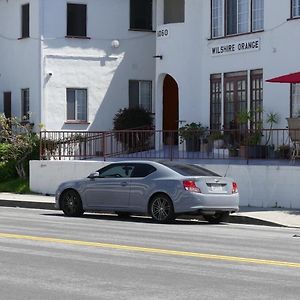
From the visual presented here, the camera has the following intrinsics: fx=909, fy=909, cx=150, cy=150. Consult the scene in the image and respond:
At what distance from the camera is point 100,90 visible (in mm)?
36500

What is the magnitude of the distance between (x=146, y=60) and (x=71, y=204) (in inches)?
592

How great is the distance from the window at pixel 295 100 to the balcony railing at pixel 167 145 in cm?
82

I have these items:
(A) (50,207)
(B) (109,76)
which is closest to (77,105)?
(B) (109,76)

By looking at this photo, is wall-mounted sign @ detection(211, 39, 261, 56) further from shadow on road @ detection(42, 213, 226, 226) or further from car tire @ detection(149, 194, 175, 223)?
car tire @ detection(149, 194, 175, 223)

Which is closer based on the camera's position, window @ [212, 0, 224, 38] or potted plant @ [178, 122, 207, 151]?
potted plant @ [178, 122, 207, 151]

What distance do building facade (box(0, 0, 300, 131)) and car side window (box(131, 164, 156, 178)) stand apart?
736 cm

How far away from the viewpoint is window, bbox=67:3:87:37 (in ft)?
118

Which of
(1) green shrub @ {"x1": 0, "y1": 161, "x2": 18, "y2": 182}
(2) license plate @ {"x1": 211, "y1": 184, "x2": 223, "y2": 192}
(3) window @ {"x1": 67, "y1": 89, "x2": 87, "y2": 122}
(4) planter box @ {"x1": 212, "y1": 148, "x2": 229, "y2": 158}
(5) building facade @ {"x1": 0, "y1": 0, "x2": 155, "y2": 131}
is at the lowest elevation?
(1) green shrub @ {"x1": 0, "y1": 161, "x2": 18, "y2": 182}

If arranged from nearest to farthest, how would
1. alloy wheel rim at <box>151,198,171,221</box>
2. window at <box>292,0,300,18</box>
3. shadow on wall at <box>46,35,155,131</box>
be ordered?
1. alloy wheel rim at <box>151,198,171,221</box>
2. window at <box>292,0,300,18</box>
3. shadow on wall at <box>46,35,155,131</box>

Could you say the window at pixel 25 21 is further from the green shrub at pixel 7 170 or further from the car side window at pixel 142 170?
the car side window at pixel 142 170

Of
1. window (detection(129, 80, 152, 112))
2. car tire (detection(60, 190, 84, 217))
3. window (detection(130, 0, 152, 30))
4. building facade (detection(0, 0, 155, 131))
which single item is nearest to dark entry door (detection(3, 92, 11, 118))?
building facade (detection(0, 0, 155, 131))

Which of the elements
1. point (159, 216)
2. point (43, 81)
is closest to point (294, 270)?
point (159, 216)

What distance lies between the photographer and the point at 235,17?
30.3m

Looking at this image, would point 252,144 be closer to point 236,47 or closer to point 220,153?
point 220,153
